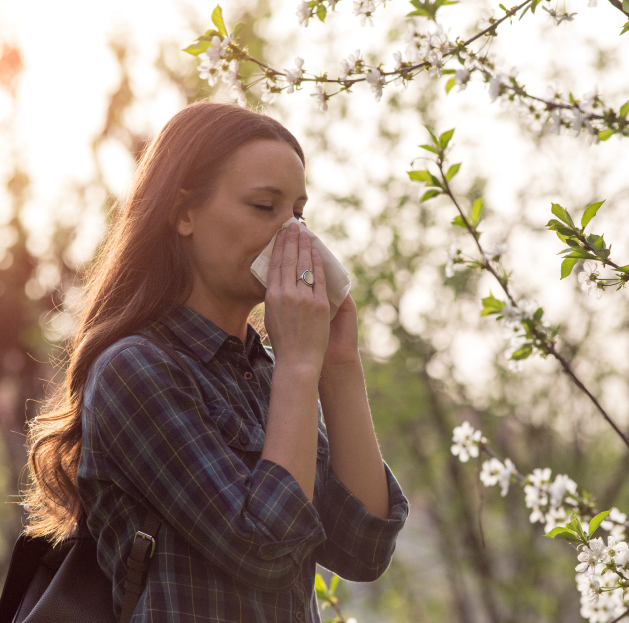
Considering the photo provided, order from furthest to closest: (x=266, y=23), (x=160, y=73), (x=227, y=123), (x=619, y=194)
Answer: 1. (x=160, y=73)
2. (x=266, y=23)
3. (x=619, y=194)
4. (x=227, y=123)

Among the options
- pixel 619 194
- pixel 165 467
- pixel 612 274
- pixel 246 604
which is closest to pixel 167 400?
pixel 165 467

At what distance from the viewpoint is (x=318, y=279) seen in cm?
187

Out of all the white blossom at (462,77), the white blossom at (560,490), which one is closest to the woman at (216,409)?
the white blossom at (462,77)

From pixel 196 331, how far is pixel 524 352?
3.00 feet

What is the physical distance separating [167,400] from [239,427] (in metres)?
0.21

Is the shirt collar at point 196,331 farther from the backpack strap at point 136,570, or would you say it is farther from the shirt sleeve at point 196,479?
the backpack strap at point 136,570

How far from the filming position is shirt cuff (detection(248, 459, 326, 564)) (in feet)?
4.79

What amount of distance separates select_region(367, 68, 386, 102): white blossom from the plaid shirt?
823 millimetres

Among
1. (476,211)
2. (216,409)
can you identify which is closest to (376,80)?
(476,211)

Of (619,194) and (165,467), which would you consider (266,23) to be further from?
(165,467)

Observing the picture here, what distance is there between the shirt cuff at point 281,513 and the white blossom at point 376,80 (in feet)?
3.11

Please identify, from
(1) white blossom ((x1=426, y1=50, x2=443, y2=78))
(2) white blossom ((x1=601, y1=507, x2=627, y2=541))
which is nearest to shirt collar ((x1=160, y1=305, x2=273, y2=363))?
(1) white blossom ((x1=426, y1=50, x2=443, y2=78))

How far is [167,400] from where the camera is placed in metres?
1.55

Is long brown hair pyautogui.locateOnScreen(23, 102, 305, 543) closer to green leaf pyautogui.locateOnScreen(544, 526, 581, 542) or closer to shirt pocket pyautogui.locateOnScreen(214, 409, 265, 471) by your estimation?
shirt pocket pyautogui.locateOnScreen(214, 409, 265, 471)
